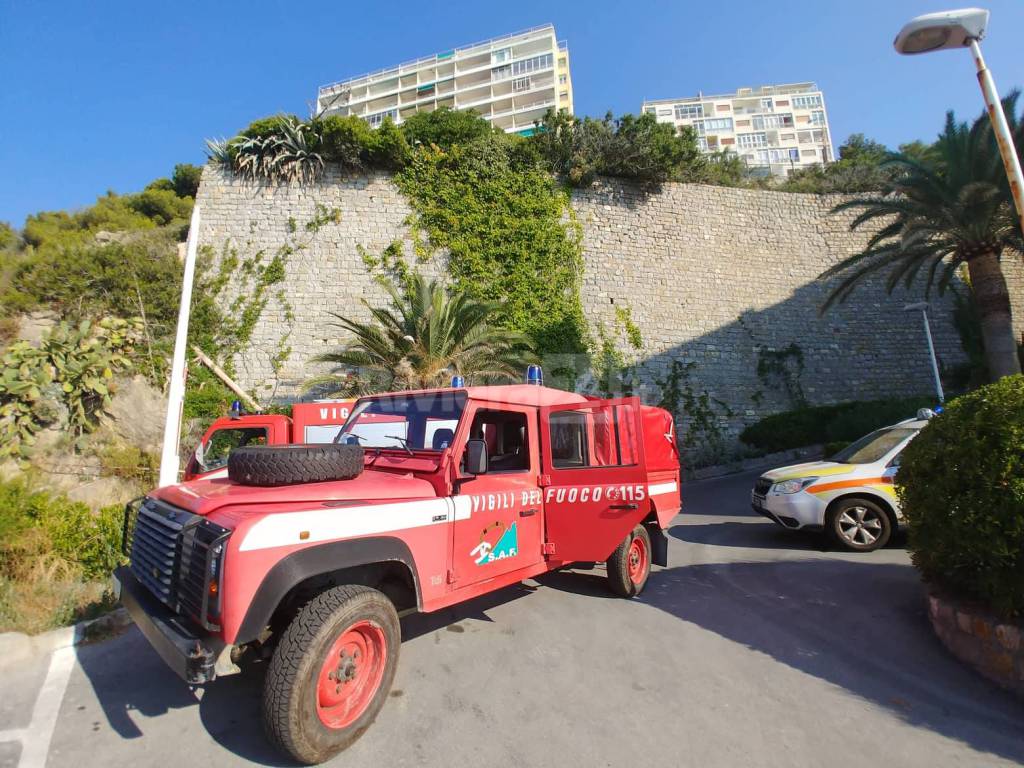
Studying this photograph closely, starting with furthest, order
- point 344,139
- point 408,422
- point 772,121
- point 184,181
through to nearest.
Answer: point 772,121 < point 184,181 < point 344,139 < point 408,422

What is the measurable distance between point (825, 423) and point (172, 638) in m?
19.4

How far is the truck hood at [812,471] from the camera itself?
6.34 metres

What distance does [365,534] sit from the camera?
2.76 metres

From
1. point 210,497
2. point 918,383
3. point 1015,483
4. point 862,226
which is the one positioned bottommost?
point 1015,483

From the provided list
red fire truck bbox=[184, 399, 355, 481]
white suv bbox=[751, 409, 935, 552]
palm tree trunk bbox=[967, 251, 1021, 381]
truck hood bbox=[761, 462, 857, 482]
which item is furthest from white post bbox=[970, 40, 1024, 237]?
palm tree trunk bbox=[967, 251, 1021, 381]

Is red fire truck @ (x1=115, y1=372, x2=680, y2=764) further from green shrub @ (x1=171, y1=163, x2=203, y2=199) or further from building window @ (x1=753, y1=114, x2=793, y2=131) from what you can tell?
building window @ (x1=753, y1=114, x2=793, y2=131)

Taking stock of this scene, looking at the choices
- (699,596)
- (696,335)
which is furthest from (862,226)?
(699,596)

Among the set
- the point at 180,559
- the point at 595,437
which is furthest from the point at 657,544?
the point at 180,559

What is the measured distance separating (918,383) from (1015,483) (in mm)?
20869

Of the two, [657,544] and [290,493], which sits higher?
[290,493]

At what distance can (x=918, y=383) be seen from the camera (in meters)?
19.1

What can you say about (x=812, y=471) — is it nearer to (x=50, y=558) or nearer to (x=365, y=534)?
(x=365, y=534)

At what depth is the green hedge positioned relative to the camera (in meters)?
15.4

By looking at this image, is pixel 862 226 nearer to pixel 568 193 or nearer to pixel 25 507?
pixel 568 193
